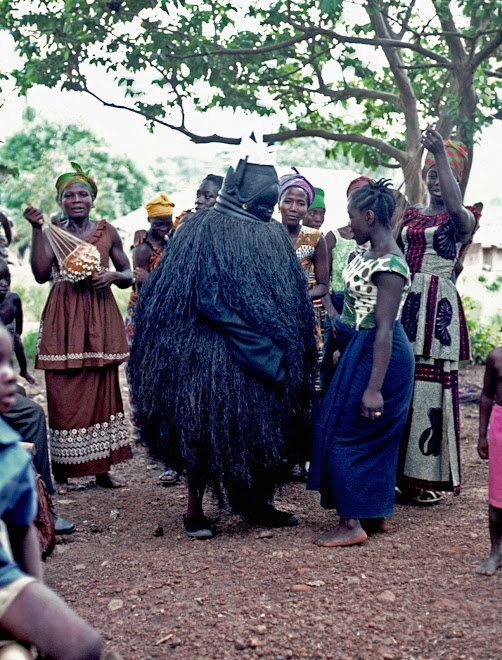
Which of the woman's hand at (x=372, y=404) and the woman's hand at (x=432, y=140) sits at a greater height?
the woman's hand at (x=432, y=140)

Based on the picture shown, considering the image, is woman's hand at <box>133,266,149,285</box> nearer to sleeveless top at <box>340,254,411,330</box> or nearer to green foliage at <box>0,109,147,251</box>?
sleeveless top at <box>340,254,411,330</box>

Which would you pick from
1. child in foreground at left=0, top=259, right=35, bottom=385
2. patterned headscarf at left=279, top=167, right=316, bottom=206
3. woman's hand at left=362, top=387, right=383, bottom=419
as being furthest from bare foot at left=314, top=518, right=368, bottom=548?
patterned headscarf at left=279, top=167, right=316, bottom=206

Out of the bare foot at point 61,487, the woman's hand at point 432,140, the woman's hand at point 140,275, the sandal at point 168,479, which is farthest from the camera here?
the woman's hand at point 140,275

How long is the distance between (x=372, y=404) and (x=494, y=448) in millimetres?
626

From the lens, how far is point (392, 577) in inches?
133

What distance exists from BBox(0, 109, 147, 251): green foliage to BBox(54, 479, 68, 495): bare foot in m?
21.7

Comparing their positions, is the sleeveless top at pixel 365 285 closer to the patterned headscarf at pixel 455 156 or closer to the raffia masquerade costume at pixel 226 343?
the raffia masquerade costume at pixel 226 343

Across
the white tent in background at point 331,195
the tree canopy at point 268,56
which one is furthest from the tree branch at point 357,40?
the white tent in background at point 331,195

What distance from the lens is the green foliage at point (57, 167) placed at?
85.3ft

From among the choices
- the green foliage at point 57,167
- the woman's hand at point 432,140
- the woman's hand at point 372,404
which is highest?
the green foliage at point 57,167

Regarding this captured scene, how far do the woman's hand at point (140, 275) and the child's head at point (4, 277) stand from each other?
1.13 metres

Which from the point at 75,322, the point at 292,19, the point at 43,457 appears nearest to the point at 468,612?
the point at 43,457

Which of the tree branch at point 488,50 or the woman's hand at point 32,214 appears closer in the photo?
the woman's hand at point 32,214

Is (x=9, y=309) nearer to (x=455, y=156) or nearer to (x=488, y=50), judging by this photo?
(x=455, y=156)
